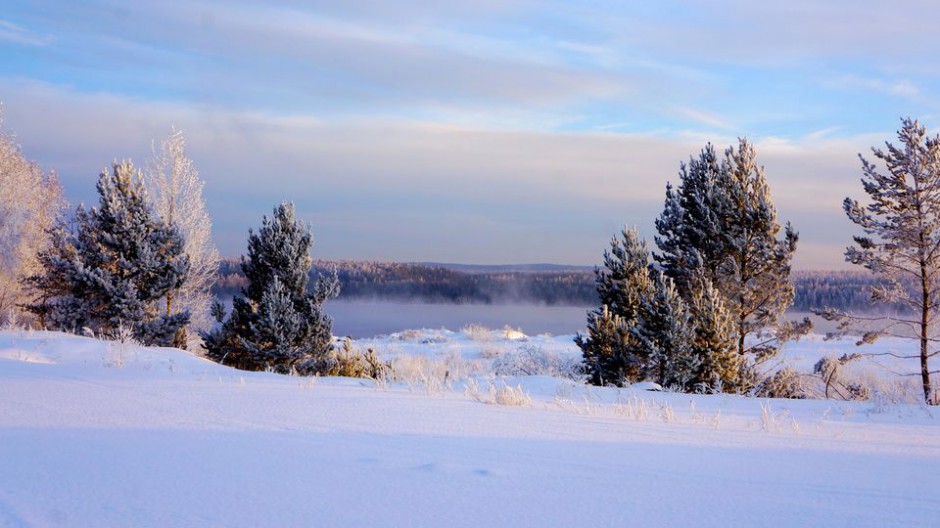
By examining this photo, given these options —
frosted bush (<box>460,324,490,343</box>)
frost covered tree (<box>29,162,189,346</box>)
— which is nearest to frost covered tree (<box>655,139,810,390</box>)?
frost covered tree (<box>29,162,189,346</box>)

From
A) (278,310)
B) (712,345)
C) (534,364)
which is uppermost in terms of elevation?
(278,310)

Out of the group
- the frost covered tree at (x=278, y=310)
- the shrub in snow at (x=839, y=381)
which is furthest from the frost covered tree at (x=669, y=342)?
the frost covered tree at (x=278, y=310)

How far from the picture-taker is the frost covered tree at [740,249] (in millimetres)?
22203

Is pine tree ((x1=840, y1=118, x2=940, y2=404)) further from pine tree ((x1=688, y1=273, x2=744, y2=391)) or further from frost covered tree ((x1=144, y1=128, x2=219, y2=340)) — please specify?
frost covered tree ((x1=144, y1=128, x2=219, y2=340))

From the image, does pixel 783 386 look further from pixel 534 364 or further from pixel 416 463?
pixel 416 463

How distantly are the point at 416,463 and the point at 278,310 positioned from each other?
16573 millimetres

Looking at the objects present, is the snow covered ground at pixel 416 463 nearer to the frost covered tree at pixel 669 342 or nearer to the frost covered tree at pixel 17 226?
the frost covered tree at pixel 669 342

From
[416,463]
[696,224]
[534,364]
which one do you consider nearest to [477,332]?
[534,364]

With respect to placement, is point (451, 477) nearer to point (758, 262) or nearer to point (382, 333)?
point (758, 262)

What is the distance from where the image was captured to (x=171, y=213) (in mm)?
29328

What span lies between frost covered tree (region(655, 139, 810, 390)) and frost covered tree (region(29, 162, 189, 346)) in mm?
15695

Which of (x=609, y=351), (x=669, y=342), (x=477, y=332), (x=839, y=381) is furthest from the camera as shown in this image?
(x=477, y=332)

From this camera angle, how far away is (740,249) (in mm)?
22328

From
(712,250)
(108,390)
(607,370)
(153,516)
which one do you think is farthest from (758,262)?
(153,516)
